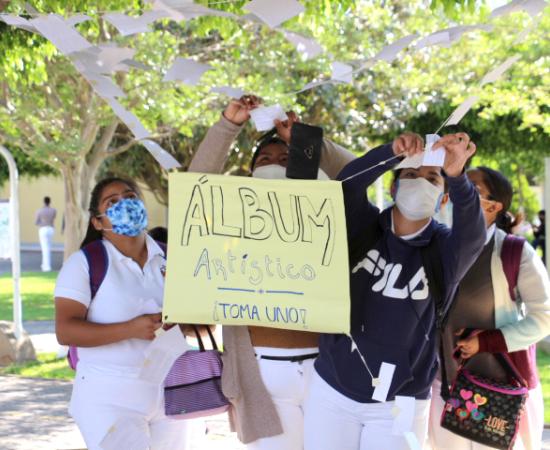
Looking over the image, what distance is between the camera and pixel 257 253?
3381mm

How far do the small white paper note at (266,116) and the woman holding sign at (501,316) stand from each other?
1019 millimetres

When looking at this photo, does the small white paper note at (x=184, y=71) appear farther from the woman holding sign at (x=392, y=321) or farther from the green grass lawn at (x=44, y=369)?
the green grass lawn at (x=44, y=369)

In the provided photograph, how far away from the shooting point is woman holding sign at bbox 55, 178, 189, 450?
3.78 m

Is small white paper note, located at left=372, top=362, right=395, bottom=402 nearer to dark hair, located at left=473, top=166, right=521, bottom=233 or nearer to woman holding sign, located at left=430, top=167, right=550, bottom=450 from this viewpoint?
woman holding sign, located at left=430, top=167, right=550, bottom=450

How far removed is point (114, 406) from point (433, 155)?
66.2 inches

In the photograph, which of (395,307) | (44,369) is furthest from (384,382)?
(44,369)

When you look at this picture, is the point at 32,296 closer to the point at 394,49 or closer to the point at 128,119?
the point at 128,119

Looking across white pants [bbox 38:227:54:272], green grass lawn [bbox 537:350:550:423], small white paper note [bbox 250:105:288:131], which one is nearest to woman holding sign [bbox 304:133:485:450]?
small white paper note [bbox 250:105:288:131]

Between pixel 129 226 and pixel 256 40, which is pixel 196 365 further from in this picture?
pixel 256 40

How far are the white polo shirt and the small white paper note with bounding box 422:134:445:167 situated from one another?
4.46ft

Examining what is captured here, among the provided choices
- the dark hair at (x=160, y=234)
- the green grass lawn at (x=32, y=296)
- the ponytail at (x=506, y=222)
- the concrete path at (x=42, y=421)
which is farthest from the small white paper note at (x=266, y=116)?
the green grass lawn at (x=32, y=296)

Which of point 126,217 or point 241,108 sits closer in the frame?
point 241,108

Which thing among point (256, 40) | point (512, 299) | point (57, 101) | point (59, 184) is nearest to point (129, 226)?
point (512, 299)

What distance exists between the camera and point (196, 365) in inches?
150
